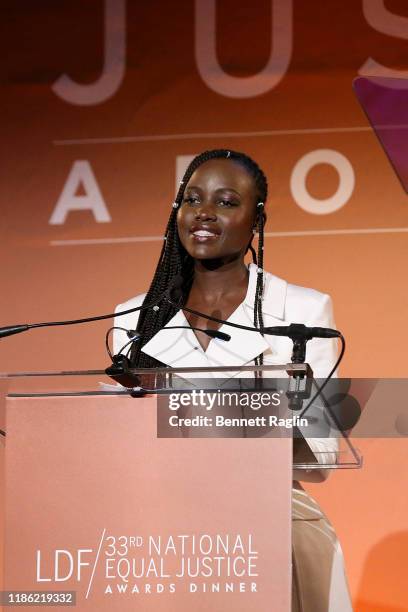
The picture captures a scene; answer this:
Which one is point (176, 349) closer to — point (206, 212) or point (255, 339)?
point (255, 339)

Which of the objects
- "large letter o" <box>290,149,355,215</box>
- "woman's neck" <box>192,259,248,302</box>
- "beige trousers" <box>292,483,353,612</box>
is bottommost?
"beige trousers" <box>292,483,353,612</box>

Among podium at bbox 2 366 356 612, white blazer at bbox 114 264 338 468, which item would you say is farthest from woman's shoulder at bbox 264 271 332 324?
podium at bbox 2 366 356 612

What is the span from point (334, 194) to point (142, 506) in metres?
2.01

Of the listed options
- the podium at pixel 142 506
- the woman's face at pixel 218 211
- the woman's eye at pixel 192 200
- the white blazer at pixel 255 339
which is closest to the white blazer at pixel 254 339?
the white blazer at pixel 255 339

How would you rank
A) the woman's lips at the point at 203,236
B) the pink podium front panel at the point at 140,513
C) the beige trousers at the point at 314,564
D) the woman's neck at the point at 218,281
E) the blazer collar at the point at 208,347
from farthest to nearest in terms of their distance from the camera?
the woman's neck at the point at 218,281
the woman's lips at the point at 203,236
the blazer collar at the point at 208,347
the beige trousers at the point at 314,564
the pink podium front panel at the point at 140,513

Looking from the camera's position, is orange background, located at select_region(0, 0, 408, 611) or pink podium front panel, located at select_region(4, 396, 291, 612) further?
orange background, located at select_region(0, 0, 408, 611)

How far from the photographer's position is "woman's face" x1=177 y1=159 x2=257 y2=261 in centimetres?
269

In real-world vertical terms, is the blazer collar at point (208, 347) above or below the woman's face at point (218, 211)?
below

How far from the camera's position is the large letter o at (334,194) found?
11.7 ft

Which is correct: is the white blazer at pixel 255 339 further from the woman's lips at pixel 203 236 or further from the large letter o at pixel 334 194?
the large letter o at pixel 334 194

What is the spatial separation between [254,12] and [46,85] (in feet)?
2.63

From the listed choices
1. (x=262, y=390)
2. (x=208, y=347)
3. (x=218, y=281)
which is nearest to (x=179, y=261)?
(x=218, y=281)

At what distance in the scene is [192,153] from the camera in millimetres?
3689

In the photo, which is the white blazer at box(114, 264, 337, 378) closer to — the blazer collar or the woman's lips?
the blazer collar
